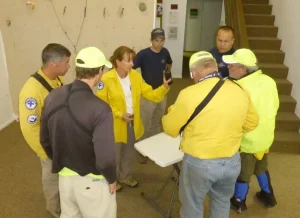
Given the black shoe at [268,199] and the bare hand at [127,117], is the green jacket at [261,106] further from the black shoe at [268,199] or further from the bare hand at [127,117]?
the bare hand at [127,117]

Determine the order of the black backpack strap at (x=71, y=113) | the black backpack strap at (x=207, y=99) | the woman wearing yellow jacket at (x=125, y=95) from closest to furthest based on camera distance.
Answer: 1. the black backpack strap at (x=71, y=113)
2. the black backpack strap at (x=207, y=99)
3. the woman wearing yellow jacket at (x=125, y=95)

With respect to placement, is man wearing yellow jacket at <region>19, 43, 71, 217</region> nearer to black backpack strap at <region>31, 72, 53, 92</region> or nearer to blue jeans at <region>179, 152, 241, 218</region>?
black backpack strap at <region>31, 72, 53, 92</region>

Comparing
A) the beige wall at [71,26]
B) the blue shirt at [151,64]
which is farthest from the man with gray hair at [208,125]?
the beige wall at [71,26]

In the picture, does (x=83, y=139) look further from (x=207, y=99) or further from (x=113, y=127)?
(x=207, y=99)

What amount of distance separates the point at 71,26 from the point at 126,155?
6.42 ft

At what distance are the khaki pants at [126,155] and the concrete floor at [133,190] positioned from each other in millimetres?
166

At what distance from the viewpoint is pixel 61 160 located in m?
1.70

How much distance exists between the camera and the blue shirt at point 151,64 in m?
3.31

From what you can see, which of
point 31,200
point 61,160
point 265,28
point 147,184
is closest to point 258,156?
point 147,184

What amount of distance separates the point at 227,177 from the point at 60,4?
3006 mm

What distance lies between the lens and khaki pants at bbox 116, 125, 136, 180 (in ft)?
9.03

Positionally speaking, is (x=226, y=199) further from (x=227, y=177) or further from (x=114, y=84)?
(x=114, y=84)

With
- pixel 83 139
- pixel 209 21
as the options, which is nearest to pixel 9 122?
pixel 83 139

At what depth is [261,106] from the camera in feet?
7.39
